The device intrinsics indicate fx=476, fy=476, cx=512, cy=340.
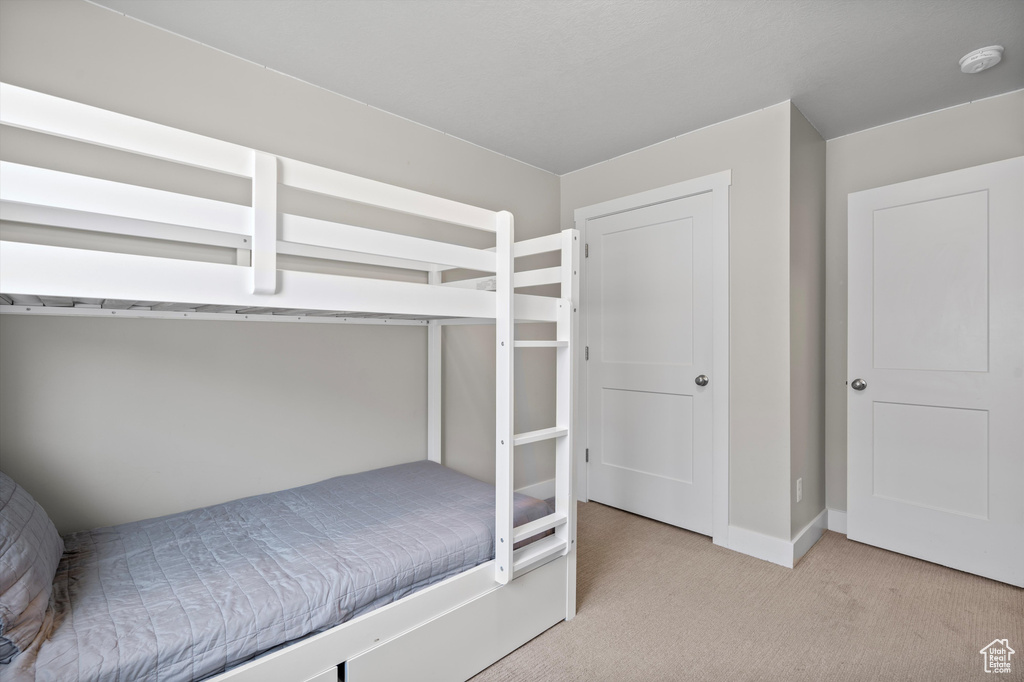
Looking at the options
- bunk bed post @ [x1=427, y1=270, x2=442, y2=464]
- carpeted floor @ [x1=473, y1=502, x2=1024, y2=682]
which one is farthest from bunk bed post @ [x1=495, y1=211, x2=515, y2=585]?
bunk bed post @ [x1=427, y1=270, x2=442, y2=464]

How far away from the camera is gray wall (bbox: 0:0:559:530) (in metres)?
1.63

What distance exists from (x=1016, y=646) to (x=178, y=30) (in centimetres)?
390

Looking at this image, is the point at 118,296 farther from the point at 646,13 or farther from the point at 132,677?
the point at 646,13

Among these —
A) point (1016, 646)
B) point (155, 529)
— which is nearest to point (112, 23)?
point (155, 529)

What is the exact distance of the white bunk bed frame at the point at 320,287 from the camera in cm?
92

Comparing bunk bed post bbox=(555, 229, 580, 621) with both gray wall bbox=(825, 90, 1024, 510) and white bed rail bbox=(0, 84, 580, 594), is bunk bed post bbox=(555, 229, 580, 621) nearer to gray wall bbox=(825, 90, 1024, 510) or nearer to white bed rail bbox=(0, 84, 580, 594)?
white bed rail bbox=(0, 84, 580, 594)

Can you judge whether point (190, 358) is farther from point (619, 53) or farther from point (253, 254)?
point (619, 53)

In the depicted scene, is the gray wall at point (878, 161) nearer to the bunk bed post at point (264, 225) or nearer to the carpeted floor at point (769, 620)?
the carpeted floor at point (769, 620)

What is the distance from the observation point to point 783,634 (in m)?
1.82

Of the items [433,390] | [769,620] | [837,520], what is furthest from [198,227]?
[837,520]

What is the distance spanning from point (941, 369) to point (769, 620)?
1550 millimetres

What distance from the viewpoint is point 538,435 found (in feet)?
5.61

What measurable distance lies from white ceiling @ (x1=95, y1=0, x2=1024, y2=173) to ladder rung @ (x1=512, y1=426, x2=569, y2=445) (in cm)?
154

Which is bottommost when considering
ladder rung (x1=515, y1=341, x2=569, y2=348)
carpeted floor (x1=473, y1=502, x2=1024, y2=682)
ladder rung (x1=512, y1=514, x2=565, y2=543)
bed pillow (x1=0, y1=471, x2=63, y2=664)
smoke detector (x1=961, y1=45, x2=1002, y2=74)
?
carpeted floor (x1=473, y1=502, x2=1024, y2=682)
